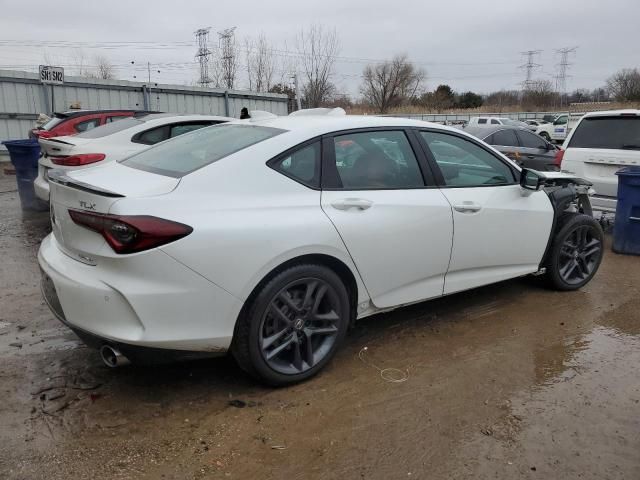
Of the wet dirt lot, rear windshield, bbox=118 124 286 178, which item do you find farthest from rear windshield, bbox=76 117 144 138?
rear windshield, bbox=118 124 286 178

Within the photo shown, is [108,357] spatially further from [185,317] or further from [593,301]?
[593,301]

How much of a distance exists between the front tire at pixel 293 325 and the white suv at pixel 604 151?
5.35 meters

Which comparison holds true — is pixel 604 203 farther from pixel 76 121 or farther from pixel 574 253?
pixel 76 121

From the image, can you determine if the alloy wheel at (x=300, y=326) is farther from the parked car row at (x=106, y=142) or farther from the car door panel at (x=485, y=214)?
the parked car row at (x=106, y=142)

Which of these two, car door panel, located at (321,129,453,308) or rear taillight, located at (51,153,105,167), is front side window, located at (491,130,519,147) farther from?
car door panel, located at (321,129,453,308)

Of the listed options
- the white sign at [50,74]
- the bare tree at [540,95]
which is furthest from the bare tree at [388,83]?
the white sign at [50,74]

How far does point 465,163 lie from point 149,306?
8.74 feet

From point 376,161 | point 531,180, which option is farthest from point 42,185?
point 531,180

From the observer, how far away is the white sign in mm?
14312

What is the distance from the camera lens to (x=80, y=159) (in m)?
6.73

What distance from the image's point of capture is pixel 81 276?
9.40 ft

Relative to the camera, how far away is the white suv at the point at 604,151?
281 inches

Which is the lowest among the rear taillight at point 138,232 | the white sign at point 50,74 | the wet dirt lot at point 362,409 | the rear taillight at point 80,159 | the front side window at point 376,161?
the wet dirt lot at point 362,409

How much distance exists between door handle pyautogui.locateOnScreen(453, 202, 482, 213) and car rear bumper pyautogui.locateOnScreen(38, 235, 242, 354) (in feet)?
5.96
